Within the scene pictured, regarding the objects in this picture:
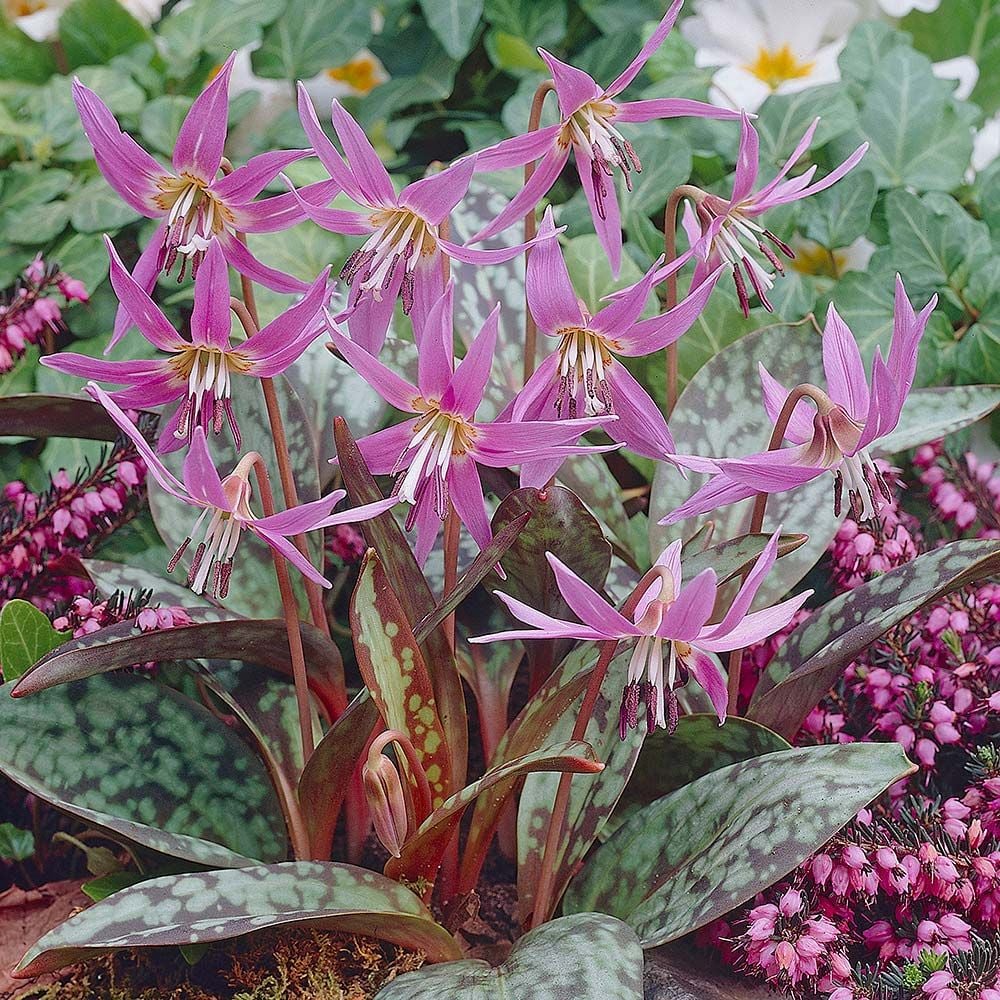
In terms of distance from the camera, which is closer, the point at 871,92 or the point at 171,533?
the point at 171,533

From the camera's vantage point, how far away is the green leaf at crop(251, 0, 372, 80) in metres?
2.04

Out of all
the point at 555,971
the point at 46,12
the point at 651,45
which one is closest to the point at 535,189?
the point at 651,45

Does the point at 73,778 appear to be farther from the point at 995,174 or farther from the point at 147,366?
the point at 995,174

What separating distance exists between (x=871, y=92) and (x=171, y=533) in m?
1.30

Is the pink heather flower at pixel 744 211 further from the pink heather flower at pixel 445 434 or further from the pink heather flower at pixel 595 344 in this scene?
the pink heather flower at pixel 445 434

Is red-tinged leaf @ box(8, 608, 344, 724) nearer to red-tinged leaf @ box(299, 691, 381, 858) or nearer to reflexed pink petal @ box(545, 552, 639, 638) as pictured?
red-tinged leaf @ box(299, 691, 381, 858)

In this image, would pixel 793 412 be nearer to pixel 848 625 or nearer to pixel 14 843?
pixel 848 625

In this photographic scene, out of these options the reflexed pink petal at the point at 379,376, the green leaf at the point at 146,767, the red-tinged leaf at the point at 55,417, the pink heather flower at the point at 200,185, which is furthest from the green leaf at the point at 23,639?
the reflexed pink petal at the point at 379,376

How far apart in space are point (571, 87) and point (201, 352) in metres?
0.34

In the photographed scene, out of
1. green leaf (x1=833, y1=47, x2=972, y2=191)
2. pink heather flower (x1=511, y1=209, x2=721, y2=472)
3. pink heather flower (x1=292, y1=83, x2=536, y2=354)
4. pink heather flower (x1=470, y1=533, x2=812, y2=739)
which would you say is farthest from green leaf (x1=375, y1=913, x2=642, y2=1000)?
green leaf (x1=833, y1=47, x2=972, y2=191)

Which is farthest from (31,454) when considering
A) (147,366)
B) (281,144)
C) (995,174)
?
(995,174)

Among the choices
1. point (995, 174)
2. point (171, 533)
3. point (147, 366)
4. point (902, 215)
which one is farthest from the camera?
point (995, 174)

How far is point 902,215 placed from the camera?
1582mm

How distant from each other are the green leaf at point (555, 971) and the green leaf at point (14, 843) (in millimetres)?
498
